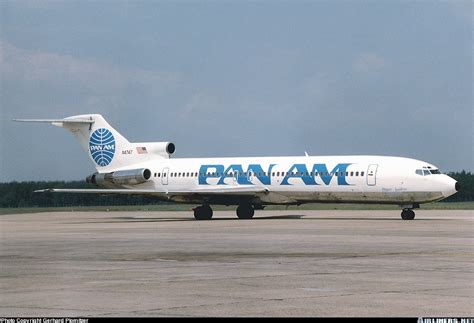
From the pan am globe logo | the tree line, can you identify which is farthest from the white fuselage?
the tree line

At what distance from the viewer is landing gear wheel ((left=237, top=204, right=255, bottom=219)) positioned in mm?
55531

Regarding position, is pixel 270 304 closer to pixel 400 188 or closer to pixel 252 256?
pixel 252 256

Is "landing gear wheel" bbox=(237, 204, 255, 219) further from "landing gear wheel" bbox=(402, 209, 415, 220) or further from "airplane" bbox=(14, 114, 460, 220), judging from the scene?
"landing gear wheel" bbox=(402, 209, 415, 220)

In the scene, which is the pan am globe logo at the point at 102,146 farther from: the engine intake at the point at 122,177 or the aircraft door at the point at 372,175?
the aircraft door at the point at 372,175

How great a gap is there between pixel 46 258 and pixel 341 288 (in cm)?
995

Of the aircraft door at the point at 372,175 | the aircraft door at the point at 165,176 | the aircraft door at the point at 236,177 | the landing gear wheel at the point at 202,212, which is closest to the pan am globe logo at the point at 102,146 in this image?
the aircraft door at the point at 165,176

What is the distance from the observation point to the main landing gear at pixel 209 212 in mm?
54719

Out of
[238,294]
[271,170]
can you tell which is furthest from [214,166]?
[238,294]

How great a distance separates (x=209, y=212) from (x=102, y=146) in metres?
10.2

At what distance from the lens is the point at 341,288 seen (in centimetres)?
1577

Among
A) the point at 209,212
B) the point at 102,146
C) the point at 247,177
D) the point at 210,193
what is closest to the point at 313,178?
the point at 247,177

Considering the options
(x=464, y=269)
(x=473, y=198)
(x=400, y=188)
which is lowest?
(x=464, y=269)

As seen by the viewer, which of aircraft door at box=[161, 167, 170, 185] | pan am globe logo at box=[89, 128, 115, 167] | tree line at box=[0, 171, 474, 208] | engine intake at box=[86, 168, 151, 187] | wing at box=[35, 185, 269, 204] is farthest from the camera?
tree line at box=[0, 171, 474, 208]

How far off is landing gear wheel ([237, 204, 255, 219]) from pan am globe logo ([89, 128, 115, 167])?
33.6 feet
